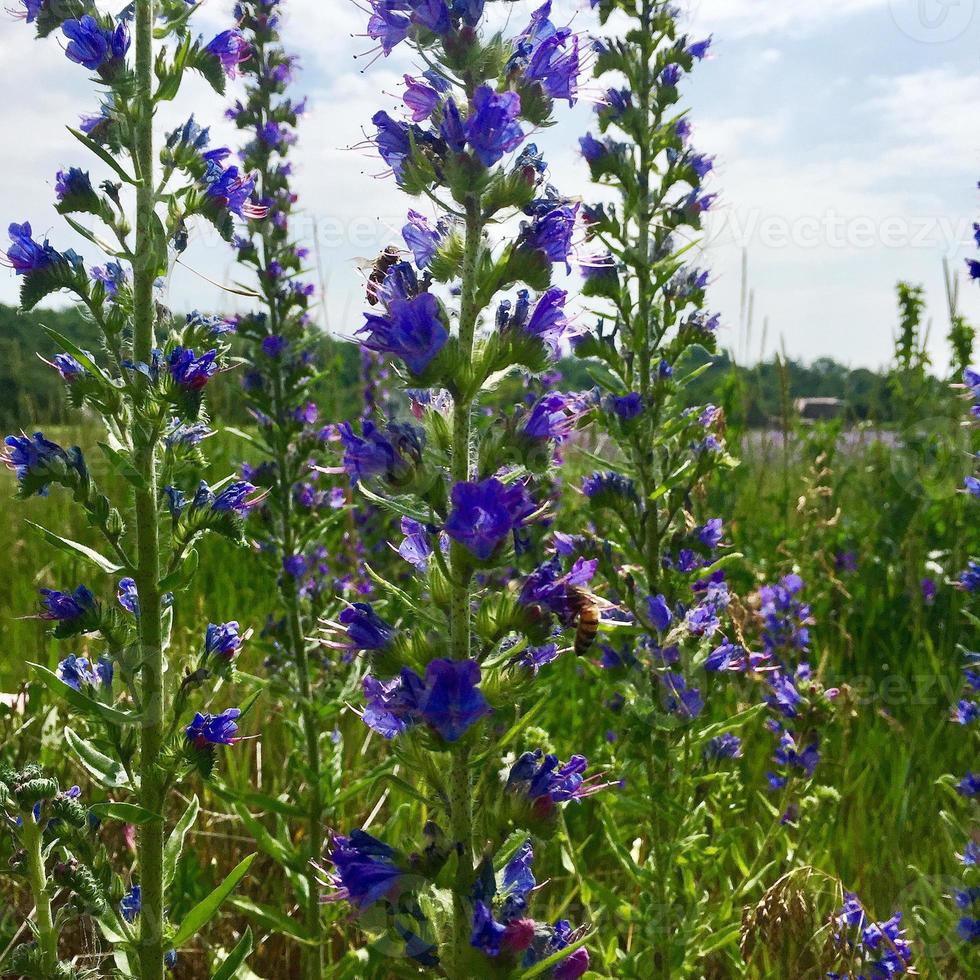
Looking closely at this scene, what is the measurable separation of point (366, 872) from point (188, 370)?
1.33 m

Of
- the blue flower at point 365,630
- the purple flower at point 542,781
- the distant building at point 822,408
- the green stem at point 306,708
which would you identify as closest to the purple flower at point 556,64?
the blue flower at point 365,630

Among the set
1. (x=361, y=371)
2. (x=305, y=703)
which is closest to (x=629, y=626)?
(x=305, y=703)

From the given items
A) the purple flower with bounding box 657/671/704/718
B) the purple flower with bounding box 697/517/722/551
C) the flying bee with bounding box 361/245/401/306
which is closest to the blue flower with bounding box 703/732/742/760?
the purple flower with bounding box 657/671/704/718

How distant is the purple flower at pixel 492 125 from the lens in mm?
1800

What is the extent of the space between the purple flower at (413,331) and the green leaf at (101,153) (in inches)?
40.3

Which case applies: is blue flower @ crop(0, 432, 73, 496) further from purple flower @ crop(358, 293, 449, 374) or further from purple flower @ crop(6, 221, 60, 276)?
purple flower @ crop(358, 293, 449, 374)

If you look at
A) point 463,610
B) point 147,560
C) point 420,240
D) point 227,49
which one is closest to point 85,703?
point 147,560

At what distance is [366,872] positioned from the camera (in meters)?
1.77

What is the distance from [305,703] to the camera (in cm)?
388

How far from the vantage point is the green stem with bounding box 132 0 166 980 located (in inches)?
90.6

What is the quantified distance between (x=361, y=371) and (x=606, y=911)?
22.2 ft

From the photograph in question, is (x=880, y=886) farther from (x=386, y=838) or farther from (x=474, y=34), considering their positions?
(x=474, y=34)

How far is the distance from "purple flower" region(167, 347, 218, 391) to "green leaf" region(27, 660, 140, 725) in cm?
78

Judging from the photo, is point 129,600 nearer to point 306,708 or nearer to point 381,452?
point 381,452
